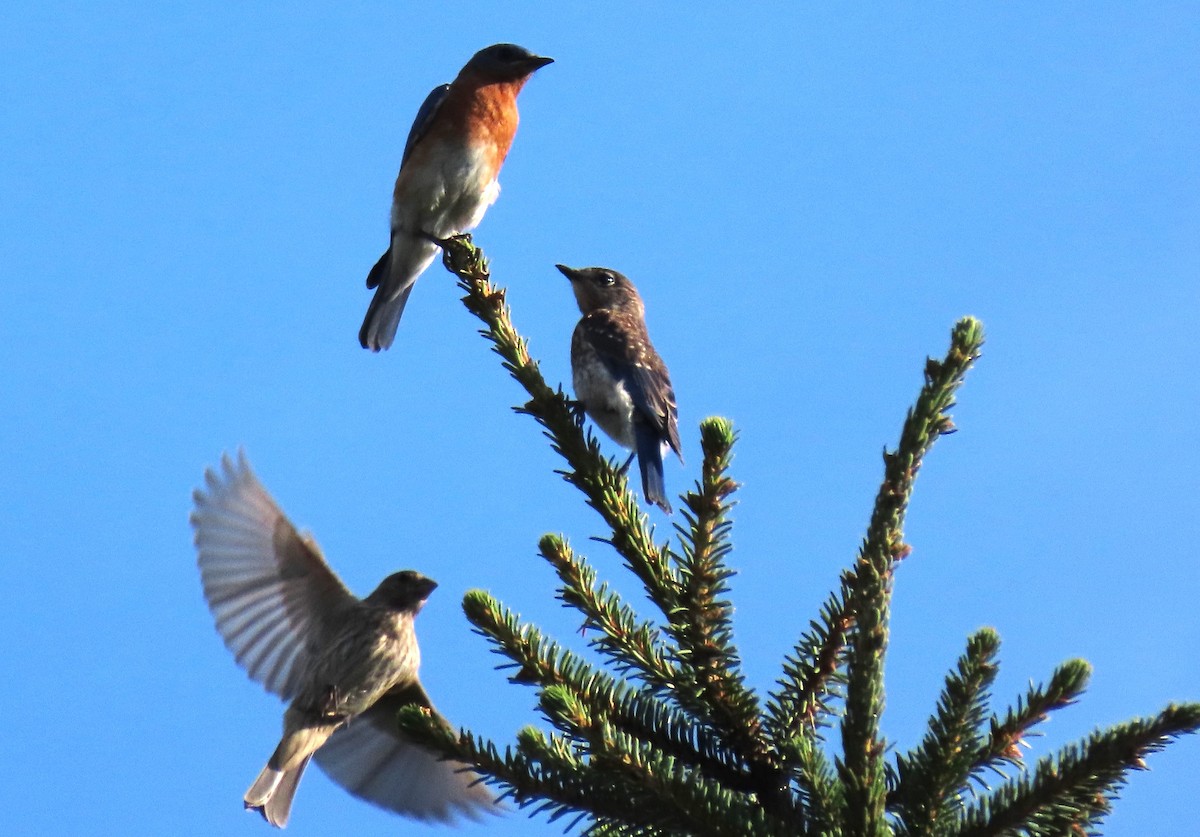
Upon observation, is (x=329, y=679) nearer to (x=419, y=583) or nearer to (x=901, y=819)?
(x=419, y=583)

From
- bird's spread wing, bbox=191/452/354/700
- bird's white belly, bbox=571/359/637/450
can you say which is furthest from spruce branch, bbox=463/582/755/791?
bird's spread wing, bbox=191/452/354/700

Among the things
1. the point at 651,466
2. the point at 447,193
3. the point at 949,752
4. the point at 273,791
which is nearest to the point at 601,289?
the point at 447,193

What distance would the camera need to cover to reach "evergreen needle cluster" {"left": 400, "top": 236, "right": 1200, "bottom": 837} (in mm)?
2314

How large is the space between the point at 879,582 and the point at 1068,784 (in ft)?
1.66

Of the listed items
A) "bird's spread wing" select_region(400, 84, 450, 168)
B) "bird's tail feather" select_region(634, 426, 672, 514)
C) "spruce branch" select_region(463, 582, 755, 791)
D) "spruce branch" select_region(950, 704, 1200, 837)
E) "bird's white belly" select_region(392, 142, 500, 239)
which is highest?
"bird's spread wing" select_region(400, 84, 450, 168)

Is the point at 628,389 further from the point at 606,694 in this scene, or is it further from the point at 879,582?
the point at 879,582

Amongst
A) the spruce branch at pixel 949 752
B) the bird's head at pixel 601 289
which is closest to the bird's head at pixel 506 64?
the bird's head at pixel 601 289

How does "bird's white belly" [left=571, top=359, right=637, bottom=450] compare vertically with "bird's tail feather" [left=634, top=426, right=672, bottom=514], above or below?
above

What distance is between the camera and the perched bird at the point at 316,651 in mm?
4773

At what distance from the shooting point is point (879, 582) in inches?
94.4

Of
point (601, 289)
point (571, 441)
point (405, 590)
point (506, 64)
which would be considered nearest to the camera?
point (571, 441)

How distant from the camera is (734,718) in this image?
2.66 metres

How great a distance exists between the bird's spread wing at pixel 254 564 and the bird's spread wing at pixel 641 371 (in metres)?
1.45

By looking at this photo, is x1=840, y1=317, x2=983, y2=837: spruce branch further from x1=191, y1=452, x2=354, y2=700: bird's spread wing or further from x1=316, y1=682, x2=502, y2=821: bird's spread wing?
x1=191, y1=452, x2=354, y2=700: bird's spread wing
